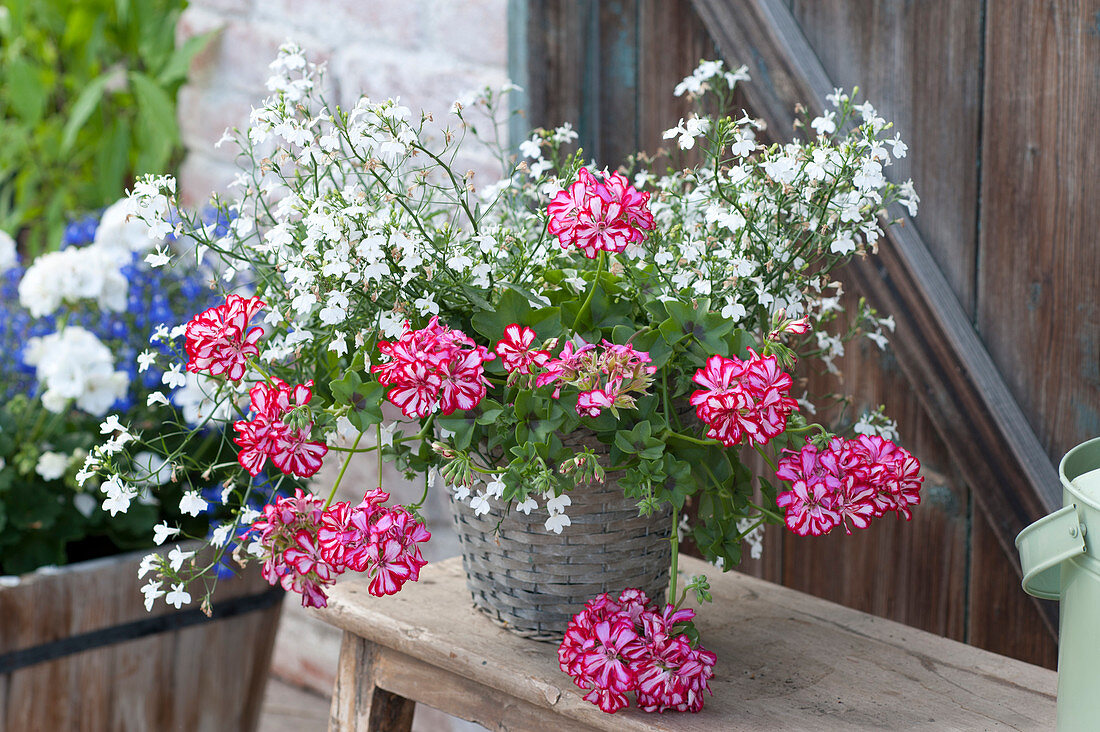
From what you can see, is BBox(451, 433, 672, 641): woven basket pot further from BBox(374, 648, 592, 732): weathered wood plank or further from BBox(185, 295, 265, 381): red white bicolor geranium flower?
BBox(185, 295, 265, 381): red white bicolor geranium flower

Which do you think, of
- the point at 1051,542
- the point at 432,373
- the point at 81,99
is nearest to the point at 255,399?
the point at 432,373

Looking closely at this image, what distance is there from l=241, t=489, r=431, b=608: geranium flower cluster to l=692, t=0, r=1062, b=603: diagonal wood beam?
0.75 meters

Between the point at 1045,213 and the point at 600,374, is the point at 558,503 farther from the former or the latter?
the point at 1045,213

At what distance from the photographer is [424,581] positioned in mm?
1102

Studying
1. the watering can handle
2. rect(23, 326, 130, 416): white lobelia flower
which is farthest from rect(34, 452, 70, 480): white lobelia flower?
the watering can handle

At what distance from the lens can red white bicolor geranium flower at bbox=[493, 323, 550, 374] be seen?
0.77 metres

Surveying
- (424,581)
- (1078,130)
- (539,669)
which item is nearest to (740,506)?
(539,669)

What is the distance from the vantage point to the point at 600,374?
75cm

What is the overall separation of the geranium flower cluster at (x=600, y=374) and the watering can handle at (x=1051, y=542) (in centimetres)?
29

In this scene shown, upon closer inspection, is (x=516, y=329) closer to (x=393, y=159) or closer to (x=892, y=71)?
(x=393, y=159)

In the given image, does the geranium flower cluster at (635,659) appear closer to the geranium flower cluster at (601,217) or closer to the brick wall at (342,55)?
the geranium flower cluster at (601,217)

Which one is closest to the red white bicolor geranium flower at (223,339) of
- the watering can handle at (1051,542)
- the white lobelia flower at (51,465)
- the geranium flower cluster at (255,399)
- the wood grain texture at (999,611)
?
the geranium flower cluster at (255,399)

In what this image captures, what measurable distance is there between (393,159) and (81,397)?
77 cm

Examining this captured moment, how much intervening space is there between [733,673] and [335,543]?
37 cm
